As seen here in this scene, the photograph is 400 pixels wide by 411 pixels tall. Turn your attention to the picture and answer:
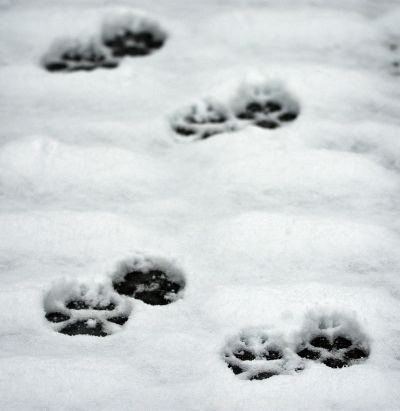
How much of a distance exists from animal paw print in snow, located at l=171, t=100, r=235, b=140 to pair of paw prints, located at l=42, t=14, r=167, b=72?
0.48 m

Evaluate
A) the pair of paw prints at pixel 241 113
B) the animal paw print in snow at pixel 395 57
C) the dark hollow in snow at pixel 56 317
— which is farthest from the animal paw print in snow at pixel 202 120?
the dark hollow in snow at pixel 56 317

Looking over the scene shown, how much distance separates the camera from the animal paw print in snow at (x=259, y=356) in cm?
148

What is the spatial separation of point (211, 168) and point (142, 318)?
70 cm

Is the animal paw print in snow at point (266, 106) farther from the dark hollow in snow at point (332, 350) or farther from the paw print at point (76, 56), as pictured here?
the dark hollow in snow at point (332, 350)

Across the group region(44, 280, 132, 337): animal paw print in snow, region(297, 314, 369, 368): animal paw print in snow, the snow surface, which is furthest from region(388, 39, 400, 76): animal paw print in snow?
region(44, 280, 132, 337): animal paw print in snow

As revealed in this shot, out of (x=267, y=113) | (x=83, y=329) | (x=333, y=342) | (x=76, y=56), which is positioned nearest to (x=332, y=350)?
(x=333, y=342)

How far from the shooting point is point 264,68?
2527 millimetres

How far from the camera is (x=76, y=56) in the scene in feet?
8.78

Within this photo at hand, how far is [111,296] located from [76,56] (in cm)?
139

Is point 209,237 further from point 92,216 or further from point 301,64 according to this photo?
point 301,64

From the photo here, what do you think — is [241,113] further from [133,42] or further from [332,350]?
[332,350]

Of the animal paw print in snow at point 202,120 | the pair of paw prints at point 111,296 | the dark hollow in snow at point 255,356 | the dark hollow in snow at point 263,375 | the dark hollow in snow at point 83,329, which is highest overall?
the animal paw print in snow at point 202,120

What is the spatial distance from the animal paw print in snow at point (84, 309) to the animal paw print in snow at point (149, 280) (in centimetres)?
5

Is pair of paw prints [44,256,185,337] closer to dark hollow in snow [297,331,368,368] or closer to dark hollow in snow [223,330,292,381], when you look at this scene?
dark hollow in snow [223,330,292,381]
